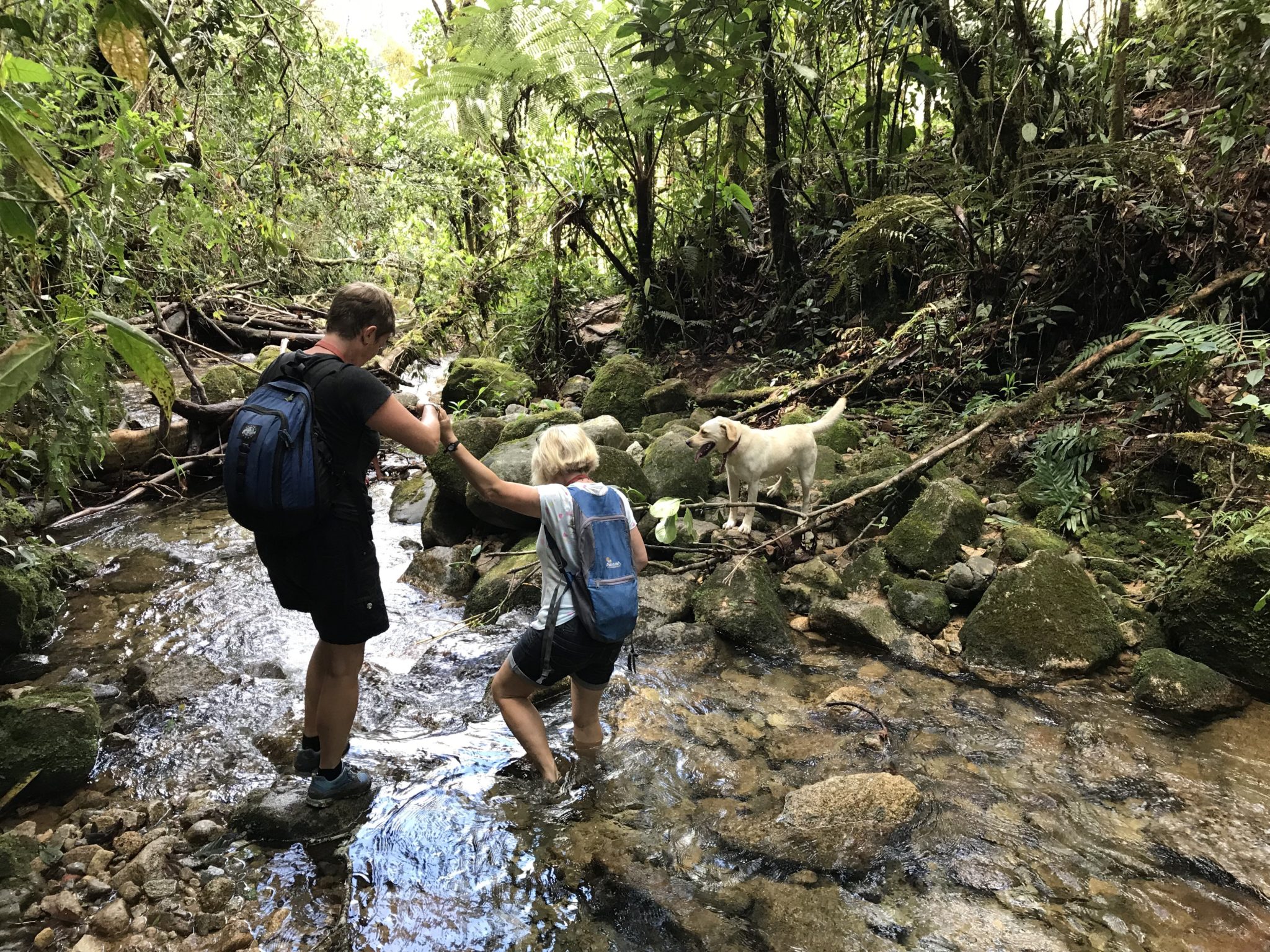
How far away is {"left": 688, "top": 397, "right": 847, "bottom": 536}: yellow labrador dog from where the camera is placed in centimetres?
500

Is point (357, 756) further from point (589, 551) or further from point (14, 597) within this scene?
point (14, 597)

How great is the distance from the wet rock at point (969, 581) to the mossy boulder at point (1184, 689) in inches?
37.6

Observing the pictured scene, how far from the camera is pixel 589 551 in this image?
2846 millimetres

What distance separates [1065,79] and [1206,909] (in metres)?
6.24

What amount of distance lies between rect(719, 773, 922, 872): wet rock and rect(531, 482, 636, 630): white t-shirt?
3.70 feet

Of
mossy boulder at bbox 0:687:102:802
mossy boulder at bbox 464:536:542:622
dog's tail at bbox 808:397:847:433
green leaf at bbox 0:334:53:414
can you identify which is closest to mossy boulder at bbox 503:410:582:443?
mossy boulder at bbox 464:536:542:622

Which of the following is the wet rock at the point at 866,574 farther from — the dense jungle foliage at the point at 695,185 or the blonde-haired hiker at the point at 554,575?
the blonde-haired hiker at the point at 554,575

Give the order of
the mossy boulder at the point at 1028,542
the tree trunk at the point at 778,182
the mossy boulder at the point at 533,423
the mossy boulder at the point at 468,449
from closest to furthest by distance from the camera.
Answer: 1. the mossy boulder at the point at 1028,542
2. the mossy boulder at the point at 468,449
3. the mossy boulder at the point at 533,423
4. the tree trunk at the point at 778,182

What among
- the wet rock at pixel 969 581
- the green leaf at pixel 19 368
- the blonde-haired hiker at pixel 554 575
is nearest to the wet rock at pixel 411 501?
Result: the blonde-haired hiker at pixel 554 575

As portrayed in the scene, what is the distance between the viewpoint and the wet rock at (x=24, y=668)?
13.5 feet

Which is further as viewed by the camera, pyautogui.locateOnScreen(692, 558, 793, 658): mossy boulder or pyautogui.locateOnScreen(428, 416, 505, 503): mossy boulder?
pyautogui.locateOnScreen(428, 416, 505, 503): mossy boulder

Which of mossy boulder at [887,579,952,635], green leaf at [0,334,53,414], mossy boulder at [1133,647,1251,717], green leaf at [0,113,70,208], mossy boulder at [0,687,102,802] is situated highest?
green leaf at [0,113,70,208]

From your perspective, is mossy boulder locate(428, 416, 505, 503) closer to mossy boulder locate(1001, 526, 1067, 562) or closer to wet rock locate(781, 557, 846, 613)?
wet rock locate(781, 557, 846, 613)

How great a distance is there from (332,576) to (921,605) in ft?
11.1
